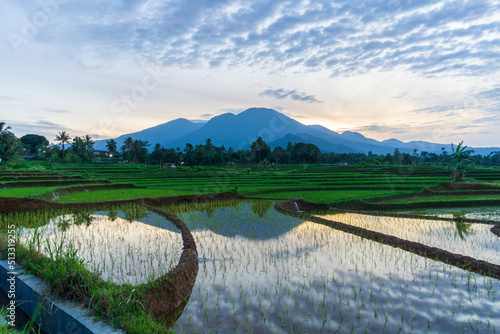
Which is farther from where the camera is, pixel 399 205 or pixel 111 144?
pixel 111 144

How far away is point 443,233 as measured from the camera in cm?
876

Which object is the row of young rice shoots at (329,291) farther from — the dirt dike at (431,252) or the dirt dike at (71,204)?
the dirt dike at (71,204)

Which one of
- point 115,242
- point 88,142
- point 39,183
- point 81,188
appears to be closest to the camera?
point 115,242

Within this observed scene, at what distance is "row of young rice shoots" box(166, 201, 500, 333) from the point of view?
370 cm

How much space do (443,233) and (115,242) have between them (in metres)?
9.51

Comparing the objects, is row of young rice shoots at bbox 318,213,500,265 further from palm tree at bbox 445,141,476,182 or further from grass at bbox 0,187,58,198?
palm tree at bbox 445,141,476,182

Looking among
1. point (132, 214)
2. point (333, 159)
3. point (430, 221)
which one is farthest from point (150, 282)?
point (333, 159)

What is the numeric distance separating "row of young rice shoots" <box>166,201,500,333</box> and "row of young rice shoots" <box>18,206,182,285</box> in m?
0.88

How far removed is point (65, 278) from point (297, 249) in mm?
4749

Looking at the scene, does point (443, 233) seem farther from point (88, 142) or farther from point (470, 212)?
point (88, 142)

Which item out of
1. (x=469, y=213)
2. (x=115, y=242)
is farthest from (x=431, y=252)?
(x=469, y=213)

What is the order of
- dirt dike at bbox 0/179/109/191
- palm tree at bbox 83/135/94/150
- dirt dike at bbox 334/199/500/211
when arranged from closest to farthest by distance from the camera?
dirt dike at bbox 334/199/500/211, dirt dike at bbox 0/179/109/191, palm tree at bbox 83/135/94/150

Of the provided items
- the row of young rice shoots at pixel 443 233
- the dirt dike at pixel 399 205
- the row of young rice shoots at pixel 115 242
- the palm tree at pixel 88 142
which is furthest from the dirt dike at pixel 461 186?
the palm tree at pixel 88 142

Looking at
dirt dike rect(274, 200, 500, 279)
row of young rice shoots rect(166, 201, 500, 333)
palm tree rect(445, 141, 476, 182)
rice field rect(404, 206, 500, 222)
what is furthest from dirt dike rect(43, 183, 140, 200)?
palm tree rect(445, 141, 476, 182)
